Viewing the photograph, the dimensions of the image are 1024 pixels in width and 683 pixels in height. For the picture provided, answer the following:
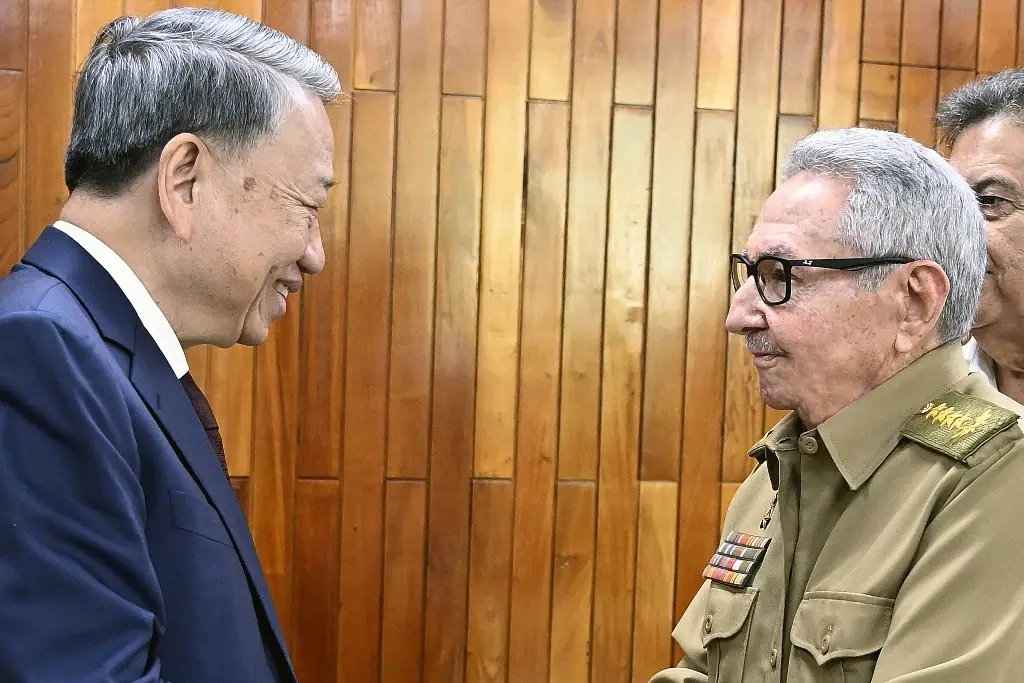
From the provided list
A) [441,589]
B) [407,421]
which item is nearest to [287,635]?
[441,589]

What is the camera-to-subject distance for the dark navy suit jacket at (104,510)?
1105mm

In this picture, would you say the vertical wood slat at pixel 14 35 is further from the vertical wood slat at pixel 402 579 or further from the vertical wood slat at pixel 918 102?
the vertical wood slat at pixel 918 102

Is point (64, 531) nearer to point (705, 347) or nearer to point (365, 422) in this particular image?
point (365, 422)

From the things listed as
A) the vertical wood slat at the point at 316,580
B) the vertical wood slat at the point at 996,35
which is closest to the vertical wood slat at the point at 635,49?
the vertical wood slat at the point at 996,35

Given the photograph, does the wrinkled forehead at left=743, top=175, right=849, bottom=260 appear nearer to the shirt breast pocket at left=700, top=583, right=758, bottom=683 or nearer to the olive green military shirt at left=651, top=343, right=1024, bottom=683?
the olive green military shirt at left=651, top=343, right=1024, bottom=683

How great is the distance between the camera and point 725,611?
1.75 metres

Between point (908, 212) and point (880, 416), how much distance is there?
0.32m

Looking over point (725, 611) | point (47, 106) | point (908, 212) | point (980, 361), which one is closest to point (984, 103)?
point (980, 361)

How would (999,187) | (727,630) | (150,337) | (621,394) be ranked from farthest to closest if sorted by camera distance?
(621,394)
(999,187)
(727,630)
(150,337)

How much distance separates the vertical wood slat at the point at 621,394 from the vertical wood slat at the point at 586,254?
32mm

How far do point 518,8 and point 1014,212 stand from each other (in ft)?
5.26

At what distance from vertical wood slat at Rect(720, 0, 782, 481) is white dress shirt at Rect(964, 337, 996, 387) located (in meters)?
0.92

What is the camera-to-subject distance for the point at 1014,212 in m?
2.10

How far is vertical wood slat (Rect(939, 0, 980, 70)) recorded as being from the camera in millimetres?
3342
